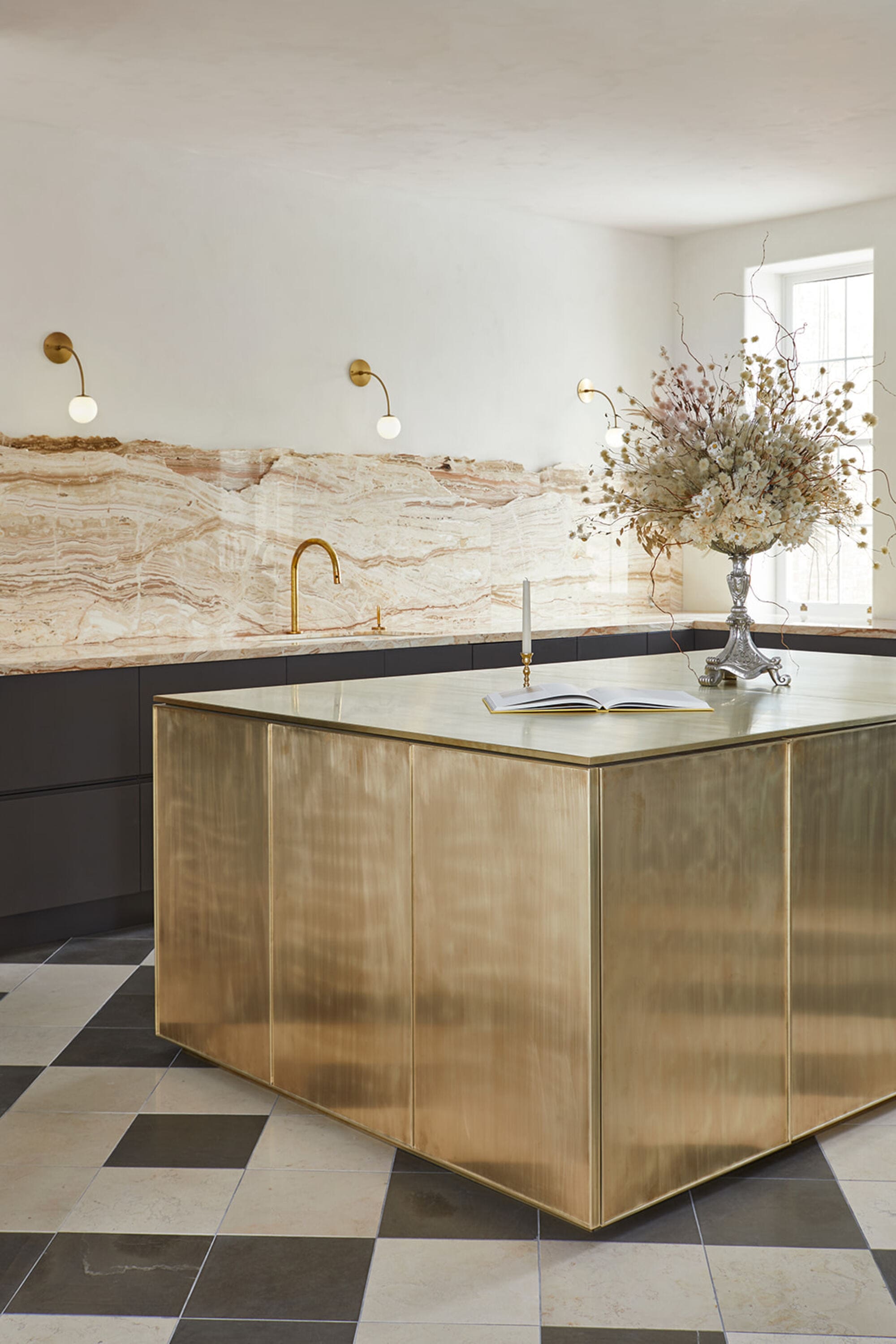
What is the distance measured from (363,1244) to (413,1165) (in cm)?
30

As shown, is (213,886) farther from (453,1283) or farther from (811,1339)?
(811,1339)

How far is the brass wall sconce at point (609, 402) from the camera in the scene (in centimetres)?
611

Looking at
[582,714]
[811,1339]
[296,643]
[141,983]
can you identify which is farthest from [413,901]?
[296,643]

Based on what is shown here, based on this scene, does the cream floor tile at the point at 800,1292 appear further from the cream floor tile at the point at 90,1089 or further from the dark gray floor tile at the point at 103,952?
the dark gray floor tile at the point at 103,952

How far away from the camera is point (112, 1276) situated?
2020 millimetres

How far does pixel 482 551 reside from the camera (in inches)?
227

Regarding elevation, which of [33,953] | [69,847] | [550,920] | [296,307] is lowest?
[33,953]

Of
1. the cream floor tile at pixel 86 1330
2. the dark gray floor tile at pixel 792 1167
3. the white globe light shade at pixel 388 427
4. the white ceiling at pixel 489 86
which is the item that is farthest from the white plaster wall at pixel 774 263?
the cream floor tile at pixel 86 1330

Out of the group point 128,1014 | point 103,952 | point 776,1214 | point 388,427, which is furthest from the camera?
point 388,427

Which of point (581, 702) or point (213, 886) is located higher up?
point (581, 702)

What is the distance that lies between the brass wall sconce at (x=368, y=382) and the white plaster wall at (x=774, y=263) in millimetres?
1849

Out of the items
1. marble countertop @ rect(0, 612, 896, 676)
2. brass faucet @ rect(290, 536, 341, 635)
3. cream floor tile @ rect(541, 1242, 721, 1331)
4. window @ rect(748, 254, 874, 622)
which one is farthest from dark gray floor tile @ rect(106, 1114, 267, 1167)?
window @ rect(748, 254, 874, 622)

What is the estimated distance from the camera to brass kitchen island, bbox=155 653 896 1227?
207 cm

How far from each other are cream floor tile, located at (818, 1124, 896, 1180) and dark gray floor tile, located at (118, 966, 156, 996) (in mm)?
1760
